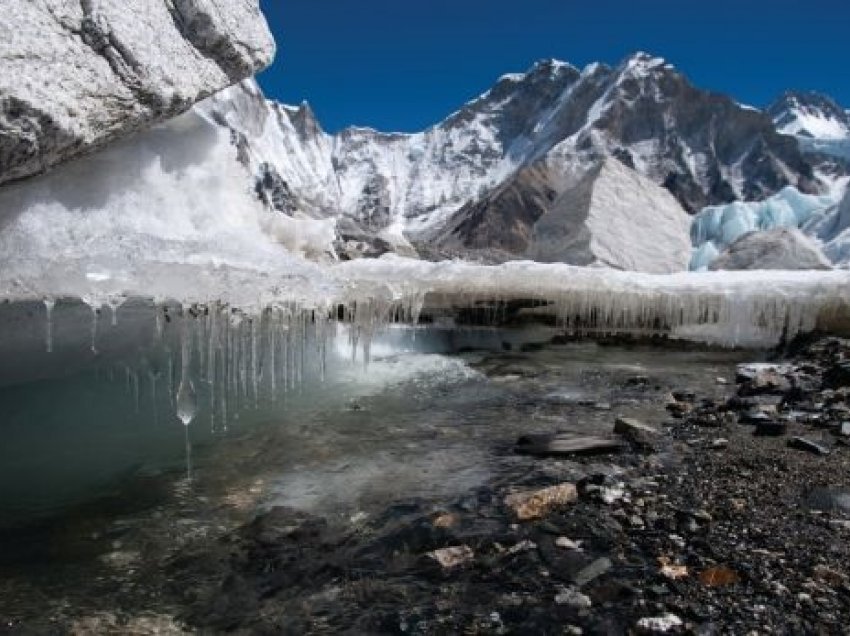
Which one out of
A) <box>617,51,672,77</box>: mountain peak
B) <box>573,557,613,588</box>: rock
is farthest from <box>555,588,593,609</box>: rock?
<box>617,51,672,77</box>: mountain peak

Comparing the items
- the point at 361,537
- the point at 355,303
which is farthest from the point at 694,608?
the point at 355,303

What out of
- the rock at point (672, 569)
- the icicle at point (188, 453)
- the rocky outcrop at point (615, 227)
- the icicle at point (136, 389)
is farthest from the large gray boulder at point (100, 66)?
the rocky outcrop at point (615, 227)

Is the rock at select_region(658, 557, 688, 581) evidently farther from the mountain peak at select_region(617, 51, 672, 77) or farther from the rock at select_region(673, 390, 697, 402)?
the mountain peak at select_region(617, 51, 672, 77)

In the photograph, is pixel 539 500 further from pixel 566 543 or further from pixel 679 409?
pixel 679 409

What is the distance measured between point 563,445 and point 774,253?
2390 centimetres

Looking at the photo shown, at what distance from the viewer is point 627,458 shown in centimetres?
836

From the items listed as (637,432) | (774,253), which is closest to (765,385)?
(637,432)

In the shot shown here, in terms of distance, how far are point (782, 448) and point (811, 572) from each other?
12.0ft

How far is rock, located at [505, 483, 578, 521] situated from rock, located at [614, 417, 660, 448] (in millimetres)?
2174

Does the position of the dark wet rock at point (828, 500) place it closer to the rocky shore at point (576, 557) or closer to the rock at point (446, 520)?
the rocky shore at point (576, 557)

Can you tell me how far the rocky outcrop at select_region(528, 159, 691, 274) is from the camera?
31266 mm

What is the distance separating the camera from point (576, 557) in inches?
225

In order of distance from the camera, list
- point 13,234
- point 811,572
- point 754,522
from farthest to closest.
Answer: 1. point 13,234
2. point 754,522
3. point 811,572

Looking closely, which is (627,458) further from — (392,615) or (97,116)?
(97,116)
